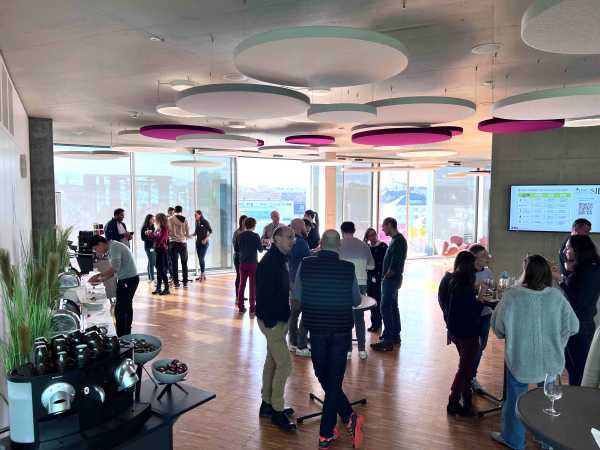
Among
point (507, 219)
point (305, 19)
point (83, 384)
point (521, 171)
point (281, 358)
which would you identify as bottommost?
point (281, 358)

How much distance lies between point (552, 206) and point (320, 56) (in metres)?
6.20

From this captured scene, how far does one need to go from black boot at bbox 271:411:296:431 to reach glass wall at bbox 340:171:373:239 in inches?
514

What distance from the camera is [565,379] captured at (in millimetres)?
4984

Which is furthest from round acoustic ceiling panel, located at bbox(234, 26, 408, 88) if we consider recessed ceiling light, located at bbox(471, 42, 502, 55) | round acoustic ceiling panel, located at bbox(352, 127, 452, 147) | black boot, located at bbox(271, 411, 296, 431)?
round acoustic ceiling panel, located at bbox(352, 127, 452, 147)

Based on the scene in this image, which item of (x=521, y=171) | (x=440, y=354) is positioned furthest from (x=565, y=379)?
(x=521, y=171)

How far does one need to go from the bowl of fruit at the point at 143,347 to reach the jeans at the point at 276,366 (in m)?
1.16

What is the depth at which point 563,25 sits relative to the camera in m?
2.05

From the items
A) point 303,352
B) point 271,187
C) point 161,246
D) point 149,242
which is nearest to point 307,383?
point 303,352

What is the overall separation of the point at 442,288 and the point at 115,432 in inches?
118

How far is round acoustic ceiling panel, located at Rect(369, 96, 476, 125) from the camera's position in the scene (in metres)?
4.25

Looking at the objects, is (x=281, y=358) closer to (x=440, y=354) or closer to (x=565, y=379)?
(x=440, y=354)

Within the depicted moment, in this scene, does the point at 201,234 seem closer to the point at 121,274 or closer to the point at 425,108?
the point at 121,274

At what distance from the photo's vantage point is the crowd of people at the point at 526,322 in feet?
10.4

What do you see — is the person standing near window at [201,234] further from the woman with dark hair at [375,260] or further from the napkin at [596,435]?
the napkin at [596,435]
